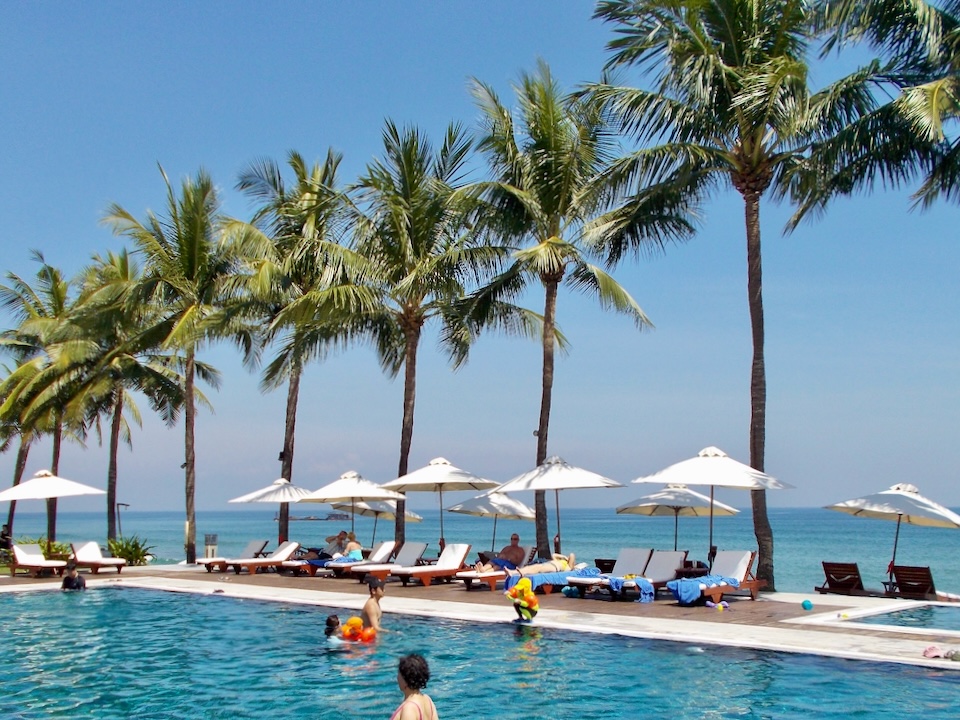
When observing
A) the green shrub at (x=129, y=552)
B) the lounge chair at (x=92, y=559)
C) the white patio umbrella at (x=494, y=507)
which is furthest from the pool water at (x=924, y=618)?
the green shrub at (x=129, y=552)

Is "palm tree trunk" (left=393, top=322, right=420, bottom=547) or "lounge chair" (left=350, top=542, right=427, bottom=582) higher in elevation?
"palm tree trunk" (left=393, top=322, right=420, bottom=547)

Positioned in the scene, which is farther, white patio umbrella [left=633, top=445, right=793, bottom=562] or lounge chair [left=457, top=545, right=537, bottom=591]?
lounge chair [left=457, top=545, right=537, bottom=591]

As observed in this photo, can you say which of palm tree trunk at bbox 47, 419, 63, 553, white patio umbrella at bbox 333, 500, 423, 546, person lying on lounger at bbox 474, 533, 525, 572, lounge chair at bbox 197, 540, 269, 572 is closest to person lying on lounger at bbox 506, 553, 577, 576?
person lying on lounger at bbox 474, 533, 525, 572

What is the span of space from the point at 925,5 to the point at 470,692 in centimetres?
1363

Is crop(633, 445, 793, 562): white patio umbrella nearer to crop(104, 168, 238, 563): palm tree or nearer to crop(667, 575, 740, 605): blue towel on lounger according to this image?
crop(667, 575, 740, 605): blue towel on lounger

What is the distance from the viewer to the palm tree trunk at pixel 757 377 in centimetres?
1620

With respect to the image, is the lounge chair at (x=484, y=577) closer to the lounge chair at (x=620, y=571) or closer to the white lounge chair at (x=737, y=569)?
the lounge chair at (x=620, y=571)

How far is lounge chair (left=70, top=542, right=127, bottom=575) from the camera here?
21328 millimetres

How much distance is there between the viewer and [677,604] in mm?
14445

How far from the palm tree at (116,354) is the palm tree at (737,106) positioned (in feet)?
47.8

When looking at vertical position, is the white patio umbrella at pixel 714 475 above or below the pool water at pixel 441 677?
above

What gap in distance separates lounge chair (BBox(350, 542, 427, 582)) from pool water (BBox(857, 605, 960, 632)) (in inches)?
350

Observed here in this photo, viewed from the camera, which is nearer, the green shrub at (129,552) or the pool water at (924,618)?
the pool water at (924,618)

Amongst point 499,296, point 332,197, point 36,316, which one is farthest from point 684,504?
point 36,316
